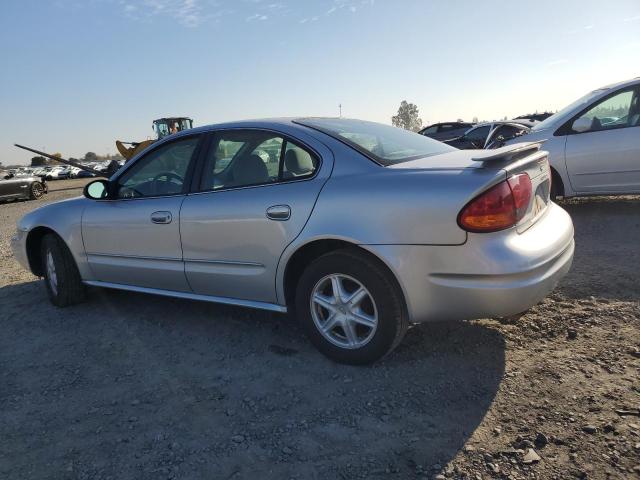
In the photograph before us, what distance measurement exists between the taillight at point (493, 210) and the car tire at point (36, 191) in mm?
20501

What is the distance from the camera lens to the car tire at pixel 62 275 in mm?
4402

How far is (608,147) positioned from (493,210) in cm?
431

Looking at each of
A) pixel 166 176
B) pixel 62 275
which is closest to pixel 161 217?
pixel 166 176

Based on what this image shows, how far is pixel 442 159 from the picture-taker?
119 inches

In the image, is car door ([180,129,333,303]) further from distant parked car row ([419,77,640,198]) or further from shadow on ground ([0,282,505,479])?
distant parked car row ([419,77,640,198])

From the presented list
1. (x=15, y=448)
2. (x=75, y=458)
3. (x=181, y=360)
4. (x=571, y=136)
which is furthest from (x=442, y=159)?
(x=571, y=136)

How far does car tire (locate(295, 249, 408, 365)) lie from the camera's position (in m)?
2.75

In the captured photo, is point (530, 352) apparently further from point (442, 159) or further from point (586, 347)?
point (442, 159)

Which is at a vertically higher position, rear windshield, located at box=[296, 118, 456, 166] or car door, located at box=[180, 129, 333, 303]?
rear windshield, located at box=[296, 118, 456, 166]

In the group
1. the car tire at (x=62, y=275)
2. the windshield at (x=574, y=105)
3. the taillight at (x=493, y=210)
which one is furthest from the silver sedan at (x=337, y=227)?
the windshield at (x=574, y=105)

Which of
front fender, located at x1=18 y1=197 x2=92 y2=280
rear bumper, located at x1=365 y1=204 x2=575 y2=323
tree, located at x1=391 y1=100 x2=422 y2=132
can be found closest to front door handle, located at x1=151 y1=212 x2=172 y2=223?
front fender, located at x1=18 y1=197 x2=92 y2=280

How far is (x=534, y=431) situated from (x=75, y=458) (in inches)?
84.0

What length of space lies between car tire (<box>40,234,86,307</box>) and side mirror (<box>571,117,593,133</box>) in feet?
19.2

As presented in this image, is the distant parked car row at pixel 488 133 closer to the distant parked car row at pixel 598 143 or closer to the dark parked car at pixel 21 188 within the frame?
the distant parked car row at pixel 598 143
